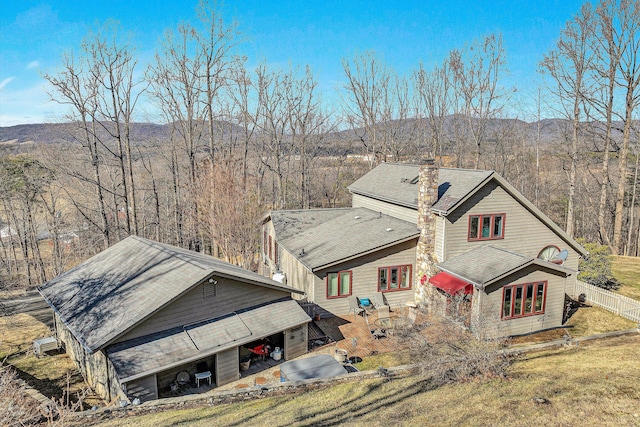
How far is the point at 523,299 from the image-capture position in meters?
17.2

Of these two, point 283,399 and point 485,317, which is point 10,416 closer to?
point 283,399

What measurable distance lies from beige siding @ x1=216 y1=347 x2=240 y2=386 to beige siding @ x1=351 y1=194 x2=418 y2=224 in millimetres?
11812

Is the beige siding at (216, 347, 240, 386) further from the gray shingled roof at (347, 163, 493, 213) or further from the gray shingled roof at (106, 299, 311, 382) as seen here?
the gray shingled roof at (347, 163, 493, 213)

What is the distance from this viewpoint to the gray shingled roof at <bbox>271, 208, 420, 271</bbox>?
20016mm

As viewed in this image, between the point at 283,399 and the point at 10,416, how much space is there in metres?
6.66

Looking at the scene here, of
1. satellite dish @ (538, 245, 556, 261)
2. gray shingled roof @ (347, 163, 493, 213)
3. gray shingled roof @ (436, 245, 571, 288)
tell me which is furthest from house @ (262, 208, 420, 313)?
satellite dish @ (538, 245, 556, 261)

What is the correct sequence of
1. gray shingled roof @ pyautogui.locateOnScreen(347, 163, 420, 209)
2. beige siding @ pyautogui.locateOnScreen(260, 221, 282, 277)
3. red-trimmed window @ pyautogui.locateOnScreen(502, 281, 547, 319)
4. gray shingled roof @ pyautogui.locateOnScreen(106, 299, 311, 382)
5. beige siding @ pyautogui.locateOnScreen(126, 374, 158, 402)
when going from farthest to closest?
beige siding @ pyautogui.locateOnScreen(260, 221, 282, 277) < gray shingled roof @ pyautogui.locateOnScreen(347, 163, 420, 209) < red-trimmed window @ pyautogui.locateOnScreen(502, 281, 547, 319) < gray shingled roof @ pyautogui.locateOnScreen(106, 299, 311, 382) < beige siding @ pyautogui.locateOnScreen(126, 374, 158, 402)

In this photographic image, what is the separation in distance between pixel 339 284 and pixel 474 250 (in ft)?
22.4

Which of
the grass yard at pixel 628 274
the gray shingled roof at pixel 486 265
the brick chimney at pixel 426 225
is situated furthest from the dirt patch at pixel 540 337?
the grass yard at pixel 628 274

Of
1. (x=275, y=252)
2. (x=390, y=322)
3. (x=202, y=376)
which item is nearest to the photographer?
(x=202, y=376)

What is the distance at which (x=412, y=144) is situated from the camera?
49.6m

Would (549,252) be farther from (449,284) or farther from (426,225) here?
(449,284)

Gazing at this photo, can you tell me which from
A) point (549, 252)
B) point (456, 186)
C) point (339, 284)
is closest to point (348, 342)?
point (339, 284)

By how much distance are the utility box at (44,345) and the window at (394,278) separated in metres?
15.1
